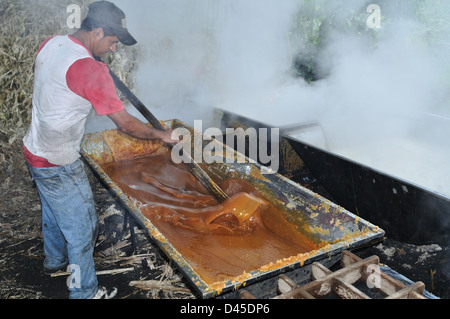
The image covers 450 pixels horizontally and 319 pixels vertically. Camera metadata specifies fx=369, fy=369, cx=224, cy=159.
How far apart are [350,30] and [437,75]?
2090 mm

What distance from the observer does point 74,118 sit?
2.68 m

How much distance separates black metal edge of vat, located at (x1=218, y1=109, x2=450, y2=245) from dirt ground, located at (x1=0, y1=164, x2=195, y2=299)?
2.06m

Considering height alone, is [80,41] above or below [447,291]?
above

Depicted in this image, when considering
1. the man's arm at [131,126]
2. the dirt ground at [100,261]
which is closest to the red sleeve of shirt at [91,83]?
the man's arm at [131,126]

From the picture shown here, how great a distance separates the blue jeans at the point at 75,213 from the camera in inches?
110

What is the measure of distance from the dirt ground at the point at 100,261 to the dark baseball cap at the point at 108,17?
1.80 metres

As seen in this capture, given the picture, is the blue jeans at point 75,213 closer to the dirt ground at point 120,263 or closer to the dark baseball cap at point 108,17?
the dirt ground at point 120,263

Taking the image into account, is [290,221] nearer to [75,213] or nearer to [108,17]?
[75,213]

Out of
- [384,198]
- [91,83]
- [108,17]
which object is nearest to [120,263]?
[91,83]

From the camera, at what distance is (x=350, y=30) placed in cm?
815

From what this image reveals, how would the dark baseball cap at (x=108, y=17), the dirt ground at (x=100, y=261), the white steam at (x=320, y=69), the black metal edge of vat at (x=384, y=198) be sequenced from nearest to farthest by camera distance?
1. the dark baseball cap at (x=108, y=17)
2. the black metal edge of vat at (x=384, y=198)
3. the dirt ground at (x=100, y=261)
4. the white steam at (x=320, y=69)

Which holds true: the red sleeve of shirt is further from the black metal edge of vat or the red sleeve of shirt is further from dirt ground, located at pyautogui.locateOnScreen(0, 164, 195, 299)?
the black metal edge of vat
